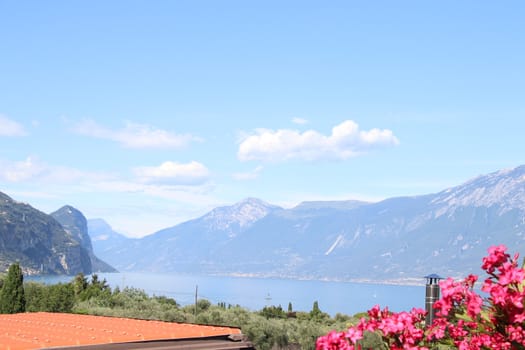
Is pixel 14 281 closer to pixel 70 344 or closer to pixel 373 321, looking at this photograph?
pixel 70 344

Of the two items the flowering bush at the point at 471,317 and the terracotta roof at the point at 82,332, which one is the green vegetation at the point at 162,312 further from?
the flowering bush at the point at 471,317

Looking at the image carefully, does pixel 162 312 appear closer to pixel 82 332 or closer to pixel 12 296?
pixel 12 296

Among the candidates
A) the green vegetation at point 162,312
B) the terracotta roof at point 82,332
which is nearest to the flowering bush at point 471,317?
the terracotta roof at point 82,332

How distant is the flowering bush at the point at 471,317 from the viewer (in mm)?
3701

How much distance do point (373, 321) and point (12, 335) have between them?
6563mm

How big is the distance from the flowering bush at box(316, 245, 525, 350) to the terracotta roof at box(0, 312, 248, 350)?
5.31 m

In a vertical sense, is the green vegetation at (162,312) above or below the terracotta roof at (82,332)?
below

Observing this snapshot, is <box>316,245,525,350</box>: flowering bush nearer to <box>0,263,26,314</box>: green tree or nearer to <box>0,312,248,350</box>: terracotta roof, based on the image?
<box>0,312,248,350</box>: terracotta roof

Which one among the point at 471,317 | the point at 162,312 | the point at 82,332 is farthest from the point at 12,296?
the point at 471,317

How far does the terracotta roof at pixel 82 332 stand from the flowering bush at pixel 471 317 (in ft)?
17.4

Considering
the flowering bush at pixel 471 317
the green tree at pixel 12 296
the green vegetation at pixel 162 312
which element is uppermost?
the flowering bush at pixel 471 317

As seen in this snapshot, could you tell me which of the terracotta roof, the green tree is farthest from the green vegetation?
the terracotta roof

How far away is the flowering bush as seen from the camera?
3701 millimetres

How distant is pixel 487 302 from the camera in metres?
4.03
